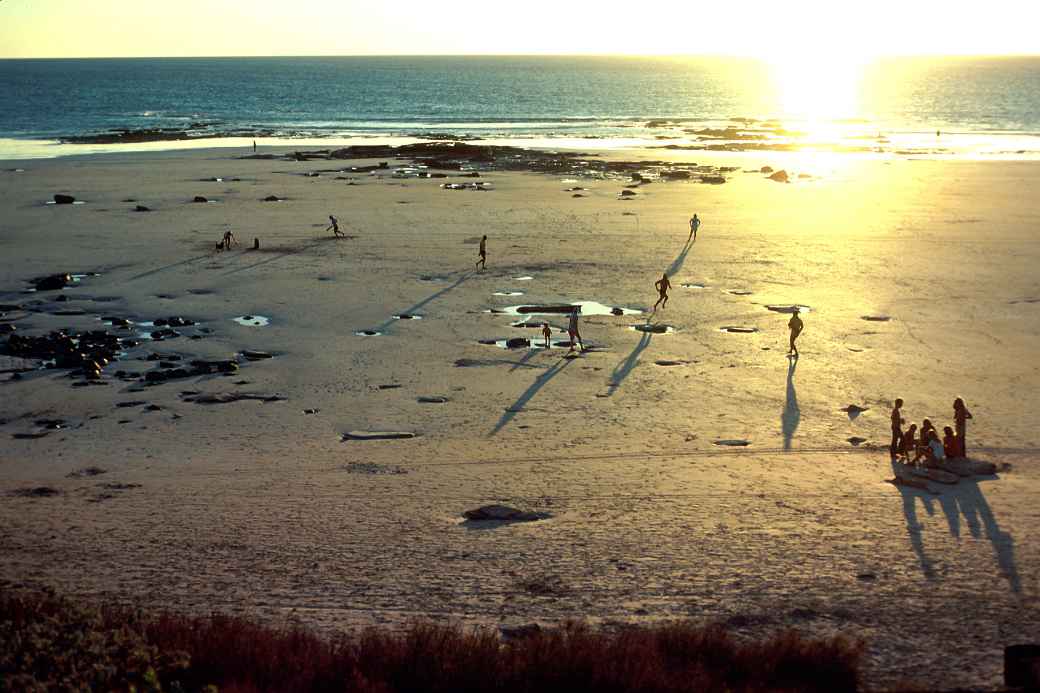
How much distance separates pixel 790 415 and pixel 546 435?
5.11 m

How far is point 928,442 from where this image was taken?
1842cm

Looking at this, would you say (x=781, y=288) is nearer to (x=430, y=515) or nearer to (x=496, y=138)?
(x=430, y=515)

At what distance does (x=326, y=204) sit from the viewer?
2035 inches

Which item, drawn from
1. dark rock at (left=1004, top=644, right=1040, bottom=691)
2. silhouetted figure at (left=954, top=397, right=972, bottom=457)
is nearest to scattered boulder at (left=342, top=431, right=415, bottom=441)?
silhouetted figure at (left=954, top=397, right=972, bottom=457)

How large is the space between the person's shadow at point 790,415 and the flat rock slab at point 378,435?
7.20 meters

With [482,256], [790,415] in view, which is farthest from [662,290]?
[790,415]

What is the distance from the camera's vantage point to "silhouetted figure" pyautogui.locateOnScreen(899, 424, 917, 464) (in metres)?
18.7

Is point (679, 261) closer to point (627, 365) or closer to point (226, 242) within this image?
point (627, 365)

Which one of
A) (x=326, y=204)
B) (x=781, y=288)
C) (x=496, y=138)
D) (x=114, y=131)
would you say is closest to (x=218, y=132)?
(x=114, y=131)

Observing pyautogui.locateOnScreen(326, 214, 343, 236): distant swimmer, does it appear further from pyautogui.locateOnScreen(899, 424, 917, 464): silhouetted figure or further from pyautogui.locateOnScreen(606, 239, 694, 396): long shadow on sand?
pyautogui.locateOnScreen(899, 424, 917, 464): silhouetted figure

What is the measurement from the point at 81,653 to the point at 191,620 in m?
Result: 2.31

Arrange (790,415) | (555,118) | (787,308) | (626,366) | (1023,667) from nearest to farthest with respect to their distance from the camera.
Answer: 1. (1023,667)
2. (790,415)
3. (626,366)
4. (787,308)
5. (555,118)

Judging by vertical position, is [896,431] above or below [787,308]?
below

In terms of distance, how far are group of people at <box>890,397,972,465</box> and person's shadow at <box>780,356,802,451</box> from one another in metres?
1.95
